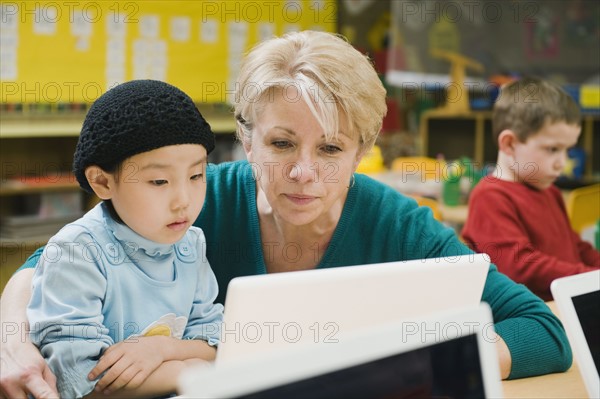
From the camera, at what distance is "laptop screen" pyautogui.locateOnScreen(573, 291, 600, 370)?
1213 millimetres

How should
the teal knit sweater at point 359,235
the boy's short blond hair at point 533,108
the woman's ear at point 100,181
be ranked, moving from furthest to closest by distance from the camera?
the boy's short blond hair at point 533,108 < the teal knit sweater at point 359,235 < the woman's ear at point 100,181

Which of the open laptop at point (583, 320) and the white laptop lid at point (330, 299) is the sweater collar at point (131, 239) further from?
the open laptop at point (583, 320)

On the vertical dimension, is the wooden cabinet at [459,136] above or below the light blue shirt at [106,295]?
below

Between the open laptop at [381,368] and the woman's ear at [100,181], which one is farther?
the woman's ear at [100,181]

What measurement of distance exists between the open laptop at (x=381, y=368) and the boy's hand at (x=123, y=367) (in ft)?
1.47

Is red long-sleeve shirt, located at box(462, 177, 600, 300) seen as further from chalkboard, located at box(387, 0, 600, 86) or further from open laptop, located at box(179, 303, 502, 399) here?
chalkboard, located at box(387, 0, 600, 86)

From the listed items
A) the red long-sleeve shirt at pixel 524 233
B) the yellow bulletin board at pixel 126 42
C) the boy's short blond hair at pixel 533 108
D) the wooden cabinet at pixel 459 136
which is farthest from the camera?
the wooden cabinet at pixel 459 136

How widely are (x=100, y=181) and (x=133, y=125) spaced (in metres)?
0.14

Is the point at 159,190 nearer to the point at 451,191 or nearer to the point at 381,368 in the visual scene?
the point at 381,368

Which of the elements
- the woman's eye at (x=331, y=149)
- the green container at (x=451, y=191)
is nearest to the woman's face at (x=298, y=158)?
the woman's eye at (x=331, y=149)

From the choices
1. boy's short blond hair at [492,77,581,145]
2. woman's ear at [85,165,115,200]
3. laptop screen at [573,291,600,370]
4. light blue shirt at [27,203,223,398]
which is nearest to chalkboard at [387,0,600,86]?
boy's short blond hair at [492,77,581,145]

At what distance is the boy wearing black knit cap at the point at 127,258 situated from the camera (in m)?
1.15

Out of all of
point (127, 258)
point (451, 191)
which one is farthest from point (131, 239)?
point (451, 191)

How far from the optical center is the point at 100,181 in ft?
4.16
